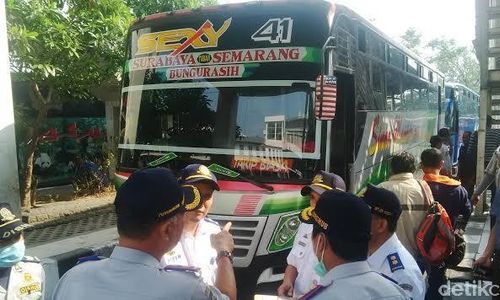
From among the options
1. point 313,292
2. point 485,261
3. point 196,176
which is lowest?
point 485,261

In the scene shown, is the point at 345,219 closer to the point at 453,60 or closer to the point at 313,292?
the point at 313,292

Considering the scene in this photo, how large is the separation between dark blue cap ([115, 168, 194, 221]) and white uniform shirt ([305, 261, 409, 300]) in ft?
2.00

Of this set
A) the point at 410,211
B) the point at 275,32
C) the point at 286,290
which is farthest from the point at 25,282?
the point at 275,32

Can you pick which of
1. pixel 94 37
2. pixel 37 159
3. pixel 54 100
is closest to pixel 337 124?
pixel 94 37

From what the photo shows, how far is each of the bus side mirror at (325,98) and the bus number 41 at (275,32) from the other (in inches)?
22.8

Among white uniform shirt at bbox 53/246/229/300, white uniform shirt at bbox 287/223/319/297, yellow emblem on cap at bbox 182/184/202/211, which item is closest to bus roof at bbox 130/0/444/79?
white uniform shirt at bbox 287/223/319/297

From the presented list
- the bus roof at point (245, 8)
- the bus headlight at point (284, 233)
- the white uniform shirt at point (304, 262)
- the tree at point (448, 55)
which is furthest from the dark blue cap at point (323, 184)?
the tree at point (448, 55)

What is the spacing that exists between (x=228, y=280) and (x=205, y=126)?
2.77 m

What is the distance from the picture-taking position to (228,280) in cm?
214

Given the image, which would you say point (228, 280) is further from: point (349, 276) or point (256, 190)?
point (256, 190)

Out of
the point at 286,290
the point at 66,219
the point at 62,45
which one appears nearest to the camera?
the point at 286,290

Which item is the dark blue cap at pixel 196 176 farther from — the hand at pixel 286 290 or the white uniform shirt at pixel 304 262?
the hand at pixel 286 290

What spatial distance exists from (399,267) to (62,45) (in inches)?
272

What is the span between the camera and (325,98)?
14.3 feet
